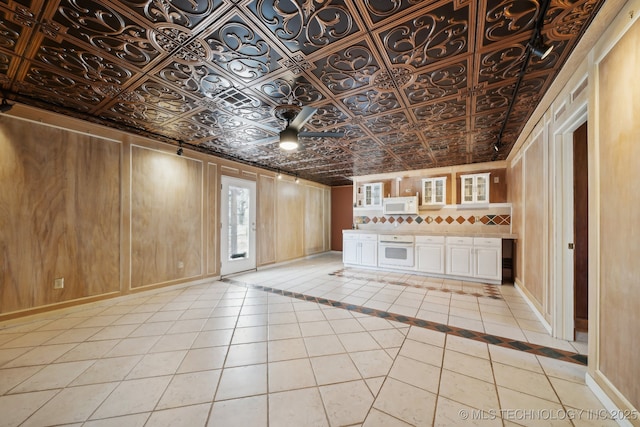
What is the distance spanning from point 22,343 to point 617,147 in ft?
17.5

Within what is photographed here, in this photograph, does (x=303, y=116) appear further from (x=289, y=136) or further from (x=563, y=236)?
(x=563, y=236)

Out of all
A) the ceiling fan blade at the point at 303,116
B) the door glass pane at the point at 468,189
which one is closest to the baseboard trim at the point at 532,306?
the door glass pane at the point at 468,189

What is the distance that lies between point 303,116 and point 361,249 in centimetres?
437

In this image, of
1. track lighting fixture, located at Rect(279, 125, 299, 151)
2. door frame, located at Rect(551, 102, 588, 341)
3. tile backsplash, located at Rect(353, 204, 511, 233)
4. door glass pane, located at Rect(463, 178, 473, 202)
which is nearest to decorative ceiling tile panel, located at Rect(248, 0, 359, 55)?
Result: track lighting fixture, located at Rect(279, 125, 299, 151)

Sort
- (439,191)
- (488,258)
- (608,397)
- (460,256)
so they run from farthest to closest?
1. (439,191)
2. (460,256)
3. (488,258)
4. (608,397)

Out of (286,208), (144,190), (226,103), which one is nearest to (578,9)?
(226,103)

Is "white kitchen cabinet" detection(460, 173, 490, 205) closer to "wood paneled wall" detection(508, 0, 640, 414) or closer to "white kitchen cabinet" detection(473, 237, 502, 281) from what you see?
"white kitchen cabinet" detection(473, 237, 502, 281)

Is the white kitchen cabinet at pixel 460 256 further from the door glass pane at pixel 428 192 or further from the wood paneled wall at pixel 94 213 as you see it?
the wood paneled wall at pixel 94 213

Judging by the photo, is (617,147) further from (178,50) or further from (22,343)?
(22,343)

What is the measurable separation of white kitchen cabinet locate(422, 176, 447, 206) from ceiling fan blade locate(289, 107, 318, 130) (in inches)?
178

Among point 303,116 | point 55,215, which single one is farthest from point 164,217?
point 303,116

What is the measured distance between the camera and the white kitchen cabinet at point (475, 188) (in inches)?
216

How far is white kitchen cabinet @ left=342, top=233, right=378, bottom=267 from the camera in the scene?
19.9 feet

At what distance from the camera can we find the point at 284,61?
6.68 ft
